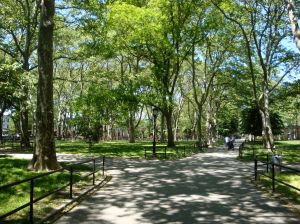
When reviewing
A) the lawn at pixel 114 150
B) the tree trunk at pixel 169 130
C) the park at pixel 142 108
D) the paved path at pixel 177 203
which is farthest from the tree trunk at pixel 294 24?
the tree trunk at pixel 169 130

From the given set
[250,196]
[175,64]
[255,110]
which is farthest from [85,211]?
[255,110]

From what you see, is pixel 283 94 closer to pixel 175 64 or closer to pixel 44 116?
pixel 175 64

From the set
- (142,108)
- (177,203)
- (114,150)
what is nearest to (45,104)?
(177,203)

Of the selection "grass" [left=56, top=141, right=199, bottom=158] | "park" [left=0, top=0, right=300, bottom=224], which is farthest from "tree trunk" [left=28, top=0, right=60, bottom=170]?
"grass" [left=56, top=141, right=199, bottom=158]

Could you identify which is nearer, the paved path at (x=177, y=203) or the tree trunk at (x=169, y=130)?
the paved path at (x=177, y=203)

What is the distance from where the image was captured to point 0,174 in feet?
45.0

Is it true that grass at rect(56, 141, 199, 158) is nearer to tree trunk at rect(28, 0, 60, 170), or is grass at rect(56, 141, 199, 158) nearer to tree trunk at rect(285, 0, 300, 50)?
tree trunk at rect(28, 0, 60, 170)

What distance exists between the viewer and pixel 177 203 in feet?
33.1

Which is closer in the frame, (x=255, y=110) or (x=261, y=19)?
(x=261, y=19)

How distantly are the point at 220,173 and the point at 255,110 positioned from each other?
38849 mm

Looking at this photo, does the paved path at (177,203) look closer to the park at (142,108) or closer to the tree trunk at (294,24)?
the park at (142,108)

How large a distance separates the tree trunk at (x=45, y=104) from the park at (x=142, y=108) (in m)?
0.04

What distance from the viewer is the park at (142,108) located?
9.62 m

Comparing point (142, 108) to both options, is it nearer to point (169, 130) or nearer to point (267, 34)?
point (169, 130)
